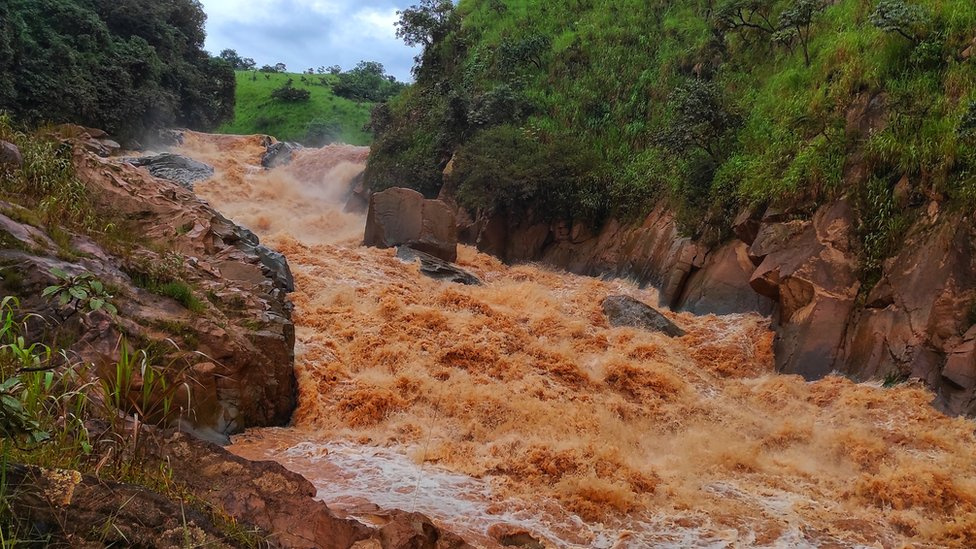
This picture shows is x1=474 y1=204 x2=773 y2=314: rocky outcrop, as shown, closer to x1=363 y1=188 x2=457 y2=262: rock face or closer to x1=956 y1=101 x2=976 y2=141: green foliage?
x1=363 y1=188 x2=457 y2=262: rock face

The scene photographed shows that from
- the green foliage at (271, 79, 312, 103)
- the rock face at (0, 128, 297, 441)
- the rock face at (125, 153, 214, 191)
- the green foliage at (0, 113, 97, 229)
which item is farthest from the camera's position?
the green foliage at (271, 79, 312, 103)

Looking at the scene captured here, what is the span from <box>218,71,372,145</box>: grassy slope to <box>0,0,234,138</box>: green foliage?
30.8 feet

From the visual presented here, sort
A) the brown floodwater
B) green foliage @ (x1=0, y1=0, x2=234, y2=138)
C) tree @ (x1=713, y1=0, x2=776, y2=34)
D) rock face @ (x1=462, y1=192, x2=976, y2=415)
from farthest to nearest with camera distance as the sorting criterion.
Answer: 1. green foliage @ (x1=0, y1=0, x2=234, y2=138)
2. tree @ (x1=713, y1=0, x2=776, y2=34)
3. rock face @ (x1=462, y1=192, x2=976, y2=415)
4. the brown floodwater

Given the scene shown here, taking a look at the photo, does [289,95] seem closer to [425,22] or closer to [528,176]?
[425,22]

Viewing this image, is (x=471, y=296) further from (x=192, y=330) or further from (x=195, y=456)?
(x=195, y=456)

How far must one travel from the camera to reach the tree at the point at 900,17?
425 inches

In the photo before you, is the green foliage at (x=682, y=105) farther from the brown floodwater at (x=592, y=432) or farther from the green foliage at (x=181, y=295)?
the green foliage at (x=181, y=295)

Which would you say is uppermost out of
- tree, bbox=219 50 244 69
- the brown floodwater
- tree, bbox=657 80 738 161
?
tree, bbox=219 50 244 69

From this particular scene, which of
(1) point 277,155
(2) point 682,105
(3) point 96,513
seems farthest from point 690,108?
(1) point 277,155

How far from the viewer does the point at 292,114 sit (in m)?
43.9

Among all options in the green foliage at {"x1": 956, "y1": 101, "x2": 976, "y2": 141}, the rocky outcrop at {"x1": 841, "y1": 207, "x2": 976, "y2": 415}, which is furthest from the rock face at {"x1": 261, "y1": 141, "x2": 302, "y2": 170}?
the green foliage at {"x1": 956, "y1": 101, "x2": 976, "y2": 141}

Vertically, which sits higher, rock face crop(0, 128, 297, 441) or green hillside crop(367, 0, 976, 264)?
green hillside crop(367, 0, 976, 264)

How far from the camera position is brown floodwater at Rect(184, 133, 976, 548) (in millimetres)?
6004

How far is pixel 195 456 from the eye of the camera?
4.06m
